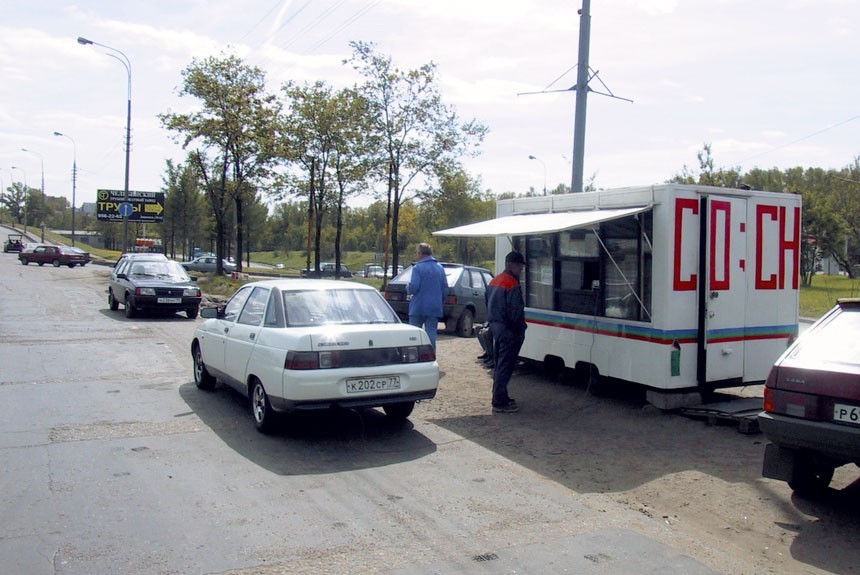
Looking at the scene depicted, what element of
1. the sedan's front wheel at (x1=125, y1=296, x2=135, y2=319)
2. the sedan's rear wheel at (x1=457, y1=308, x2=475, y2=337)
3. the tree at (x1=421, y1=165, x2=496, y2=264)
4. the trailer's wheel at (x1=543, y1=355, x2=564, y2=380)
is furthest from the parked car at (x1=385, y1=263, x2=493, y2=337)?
the tree at (x1=421, y1=165, x2=496, y2=264)

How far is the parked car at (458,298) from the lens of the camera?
1518 centimetres

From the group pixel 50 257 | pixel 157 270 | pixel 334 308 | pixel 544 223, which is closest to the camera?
pixel 334 308

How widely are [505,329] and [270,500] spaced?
3.87m

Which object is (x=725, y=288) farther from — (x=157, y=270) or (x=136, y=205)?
(x=136, y=205)

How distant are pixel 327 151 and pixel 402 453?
24.9 m

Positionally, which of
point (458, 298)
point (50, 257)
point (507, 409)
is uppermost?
point (50, 257)

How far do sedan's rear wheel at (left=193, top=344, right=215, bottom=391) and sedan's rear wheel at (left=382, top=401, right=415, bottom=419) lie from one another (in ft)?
8.46

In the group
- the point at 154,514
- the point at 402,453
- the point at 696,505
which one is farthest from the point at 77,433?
the point at 696,505

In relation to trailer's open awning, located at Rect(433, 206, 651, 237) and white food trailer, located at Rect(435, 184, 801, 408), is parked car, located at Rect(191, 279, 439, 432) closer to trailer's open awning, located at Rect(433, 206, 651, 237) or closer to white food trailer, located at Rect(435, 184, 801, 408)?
trailer's open awning, located at Rect(433, 206, 651, 237)

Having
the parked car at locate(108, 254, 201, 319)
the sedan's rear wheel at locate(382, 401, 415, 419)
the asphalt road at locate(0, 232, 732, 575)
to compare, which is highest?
the parked car at locate(108, 254, 201, 319)

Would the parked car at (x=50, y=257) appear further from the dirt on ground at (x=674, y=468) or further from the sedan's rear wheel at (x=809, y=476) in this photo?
the sedan's rear wheel at (x=809, y=476)

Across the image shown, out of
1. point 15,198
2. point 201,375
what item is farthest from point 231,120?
point 15,198

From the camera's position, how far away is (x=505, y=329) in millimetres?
8594

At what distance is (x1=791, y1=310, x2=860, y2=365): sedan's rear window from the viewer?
17.0ft
